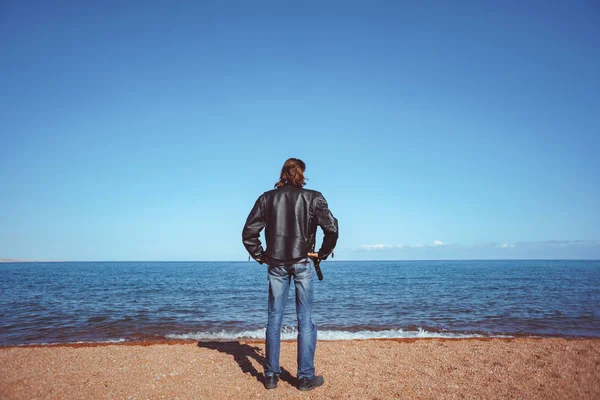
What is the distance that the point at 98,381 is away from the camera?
5277 millimetres

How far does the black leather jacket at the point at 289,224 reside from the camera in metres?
4.79

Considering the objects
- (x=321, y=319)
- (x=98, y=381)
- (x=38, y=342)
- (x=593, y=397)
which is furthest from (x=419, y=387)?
(x=38, y=342)

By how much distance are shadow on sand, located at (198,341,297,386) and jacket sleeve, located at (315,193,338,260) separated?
1.85m

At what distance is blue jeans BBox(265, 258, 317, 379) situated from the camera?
4.76 m

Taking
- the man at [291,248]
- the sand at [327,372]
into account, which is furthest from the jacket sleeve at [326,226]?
the sand at [327,372]

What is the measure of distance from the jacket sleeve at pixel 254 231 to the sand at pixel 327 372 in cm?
195

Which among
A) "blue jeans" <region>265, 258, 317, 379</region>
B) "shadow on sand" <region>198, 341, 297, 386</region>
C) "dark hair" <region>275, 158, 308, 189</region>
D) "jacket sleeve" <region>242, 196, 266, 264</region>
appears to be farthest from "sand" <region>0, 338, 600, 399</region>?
"dark hair" <region>275, 158, 308, 189</region>

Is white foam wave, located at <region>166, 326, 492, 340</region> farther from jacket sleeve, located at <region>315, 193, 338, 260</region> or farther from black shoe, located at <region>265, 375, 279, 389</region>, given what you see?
jacket sleeve, located at <region>315, 193, 338, 260</region>

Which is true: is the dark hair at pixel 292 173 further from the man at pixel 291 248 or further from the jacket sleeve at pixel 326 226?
the jacket sleeve at pixel 326 226

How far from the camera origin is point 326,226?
485 centimetres

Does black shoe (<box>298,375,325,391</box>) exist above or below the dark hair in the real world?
below

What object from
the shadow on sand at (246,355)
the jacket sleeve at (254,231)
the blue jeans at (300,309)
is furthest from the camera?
the shadow on sand at (246,355)

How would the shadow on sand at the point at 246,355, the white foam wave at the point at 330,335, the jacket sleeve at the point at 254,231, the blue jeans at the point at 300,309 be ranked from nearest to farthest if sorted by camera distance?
the blue jeans at the point at 300,309
the jacket sleeve at the point at 254,231
the shadow on sand at the point at 246,355
the white foam wave at the point at 330,335

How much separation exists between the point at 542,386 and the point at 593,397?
570 mm
